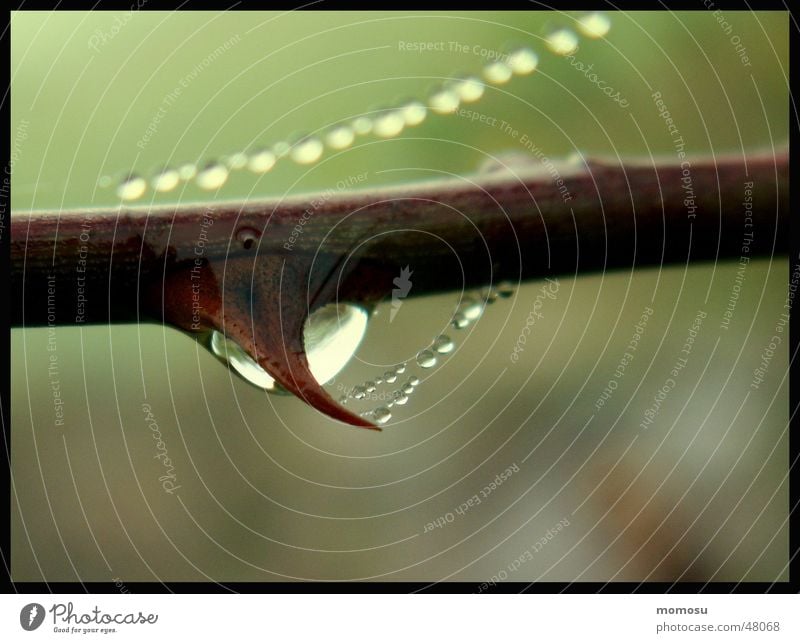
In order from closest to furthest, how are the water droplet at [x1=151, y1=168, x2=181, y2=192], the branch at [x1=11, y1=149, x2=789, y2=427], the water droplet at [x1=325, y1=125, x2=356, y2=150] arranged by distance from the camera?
1. the branch at [x1=11, y1=149, x2=789, y2=427]
2. the water droplet at [x1=151, y1=168, x2=181, y2=192]
3. the water droplet at [x1=325, y1=125, x2=356, y2=150]

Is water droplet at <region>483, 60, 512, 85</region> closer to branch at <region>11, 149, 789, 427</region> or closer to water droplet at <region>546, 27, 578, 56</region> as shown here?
water droplet at <region>546, 27, 578, 56</region>

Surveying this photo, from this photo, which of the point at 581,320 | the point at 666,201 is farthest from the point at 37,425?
the point at 666,201

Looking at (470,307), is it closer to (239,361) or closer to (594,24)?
(239,361)

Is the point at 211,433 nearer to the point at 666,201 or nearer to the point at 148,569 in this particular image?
the point at 148,569

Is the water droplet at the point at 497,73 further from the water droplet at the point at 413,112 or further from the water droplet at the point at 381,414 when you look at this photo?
the water droplet at the point at 381,414

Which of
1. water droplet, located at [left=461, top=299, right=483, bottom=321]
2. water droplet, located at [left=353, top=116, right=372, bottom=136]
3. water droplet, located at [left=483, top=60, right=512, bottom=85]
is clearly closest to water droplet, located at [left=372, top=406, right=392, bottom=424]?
water droplet, located at [left=461, top=299, right=483, bottom=321]

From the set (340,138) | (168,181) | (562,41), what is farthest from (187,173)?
(562,41)
